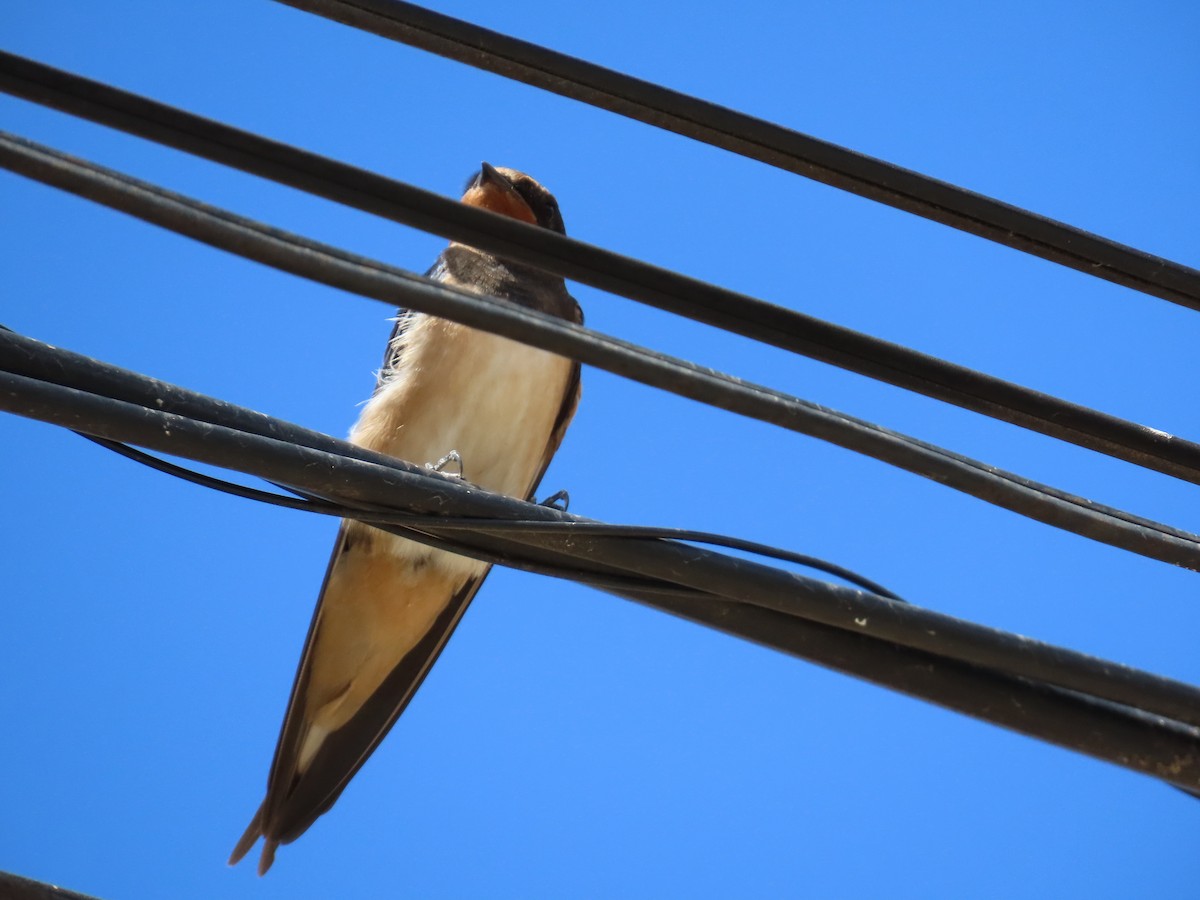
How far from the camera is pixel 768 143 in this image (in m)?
1.88

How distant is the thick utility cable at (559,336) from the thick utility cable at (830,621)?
197 millimetres

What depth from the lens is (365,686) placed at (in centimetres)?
417

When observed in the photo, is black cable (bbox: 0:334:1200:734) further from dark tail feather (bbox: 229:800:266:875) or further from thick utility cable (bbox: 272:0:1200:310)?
dark tail feather (bbox: 229:800:266:875)

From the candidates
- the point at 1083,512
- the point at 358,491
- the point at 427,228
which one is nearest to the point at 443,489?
the point at 358,491

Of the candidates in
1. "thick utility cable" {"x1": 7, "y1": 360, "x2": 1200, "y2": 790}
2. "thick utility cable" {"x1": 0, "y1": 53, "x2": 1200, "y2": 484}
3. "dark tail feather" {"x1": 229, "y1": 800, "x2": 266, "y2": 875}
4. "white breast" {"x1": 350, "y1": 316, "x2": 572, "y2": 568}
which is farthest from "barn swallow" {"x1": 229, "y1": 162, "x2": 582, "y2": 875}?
"thick utility cable" {"x1": 7, "y1": 360, "x2": 1200, "y2": 790}

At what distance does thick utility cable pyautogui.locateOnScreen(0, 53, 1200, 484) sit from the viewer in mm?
1578

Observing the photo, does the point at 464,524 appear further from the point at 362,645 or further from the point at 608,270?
the point at 362,645

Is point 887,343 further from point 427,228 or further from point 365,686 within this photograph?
point 365,686

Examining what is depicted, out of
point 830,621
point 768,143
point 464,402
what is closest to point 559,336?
point 830,621

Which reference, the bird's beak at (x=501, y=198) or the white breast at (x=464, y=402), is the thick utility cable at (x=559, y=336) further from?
the bird's beak at (x=501, y=198)

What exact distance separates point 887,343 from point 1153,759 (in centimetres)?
66

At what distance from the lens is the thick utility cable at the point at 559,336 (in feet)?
4.60

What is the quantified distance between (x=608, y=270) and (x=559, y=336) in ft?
0.75

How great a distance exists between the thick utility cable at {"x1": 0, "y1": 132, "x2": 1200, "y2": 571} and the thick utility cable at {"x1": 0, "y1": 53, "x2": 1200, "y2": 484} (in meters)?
0.18
